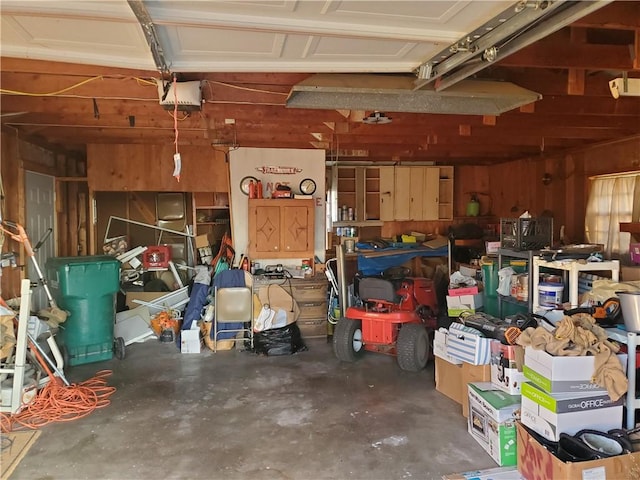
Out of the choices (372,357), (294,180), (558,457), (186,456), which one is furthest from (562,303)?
(294,180)

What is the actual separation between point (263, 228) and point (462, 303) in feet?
8.14

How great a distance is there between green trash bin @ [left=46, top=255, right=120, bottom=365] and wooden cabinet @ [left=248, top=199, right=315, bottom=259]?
5.39 feet

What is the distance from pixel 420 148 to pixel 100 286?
13.5ft

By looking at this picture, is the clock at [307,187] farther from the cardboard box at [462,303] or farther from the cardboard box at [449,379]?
the cardboard box at [449,379]

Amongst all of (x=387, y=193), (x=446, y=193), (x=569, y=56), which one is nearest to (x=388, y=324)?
A: (x=569, y=56)

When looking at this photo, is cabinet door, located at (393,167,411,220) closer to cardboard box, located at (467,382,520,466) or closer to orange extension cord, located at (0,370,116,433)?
cardboard box, located at (467,382,520,466)

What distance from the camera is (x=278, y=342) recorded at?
511 cm

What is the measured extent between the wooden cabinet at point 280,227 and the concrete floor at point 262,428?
4.97ft

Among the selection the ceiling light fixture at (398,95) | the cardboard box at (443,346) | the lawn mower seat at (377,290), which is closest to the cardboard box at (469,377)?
the cardboard box at (443,346)

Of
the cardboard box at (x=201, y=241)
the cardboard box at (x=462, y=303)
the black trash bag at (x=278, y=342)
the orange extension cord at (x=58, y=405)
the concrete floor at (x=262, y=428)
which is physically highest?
the cardboard box at (x=201, y=241)

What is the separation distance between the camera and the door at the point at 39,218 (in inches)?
201

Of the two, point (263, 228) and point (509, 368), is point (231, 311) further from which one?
point (509, 368)

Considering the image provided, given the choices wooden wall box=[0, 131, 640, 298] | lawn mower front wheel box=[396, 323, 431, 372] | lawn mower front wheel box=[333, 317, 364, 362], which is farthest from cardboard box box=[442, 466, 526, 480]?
wooden wall box=[0, 131, 640, 298]

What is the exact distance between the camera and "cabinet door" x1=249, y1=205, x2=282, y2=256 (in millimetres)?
5602
